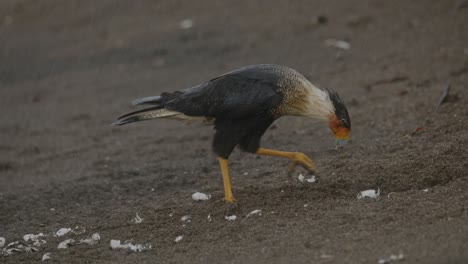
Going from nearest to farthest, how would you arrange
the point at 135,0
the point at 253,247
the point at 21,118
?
the point at 253,247, the point at 21,118, the point at 135,0

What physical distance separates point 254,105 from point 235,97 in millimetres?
176

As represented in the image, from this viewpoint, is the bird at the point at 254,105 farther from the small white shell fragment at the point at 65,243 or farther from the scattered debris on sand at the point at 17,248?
the scattered debris on sand at the point at 17,248

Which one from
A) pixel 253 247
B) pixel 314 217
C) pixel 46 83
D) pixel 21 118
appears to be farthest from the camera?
pixel 46 83

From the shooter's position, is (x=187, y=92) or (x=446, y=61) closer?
(x=187, y=92)

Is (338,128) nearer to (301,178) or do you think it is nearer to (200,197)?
(301,178)

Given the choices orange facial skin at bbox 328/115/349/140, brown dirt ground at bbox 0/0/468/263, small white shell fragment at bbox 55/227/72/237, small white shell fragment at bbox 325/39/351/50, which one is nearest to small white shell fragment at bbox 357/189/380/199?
brown dirt ground at bbox 0/0/468/263

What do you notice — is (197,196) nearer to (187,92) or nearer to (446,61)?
(187,92)

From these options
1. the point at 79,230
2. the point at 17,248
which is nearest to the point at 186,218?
the point at 79,230

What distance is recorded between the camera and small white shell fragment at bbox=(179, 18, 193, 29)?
48.1ft

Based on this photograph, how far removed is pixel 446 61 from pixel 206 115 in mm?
4964

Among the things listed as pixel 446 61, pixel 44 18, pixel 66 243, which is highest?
pixel 44 18

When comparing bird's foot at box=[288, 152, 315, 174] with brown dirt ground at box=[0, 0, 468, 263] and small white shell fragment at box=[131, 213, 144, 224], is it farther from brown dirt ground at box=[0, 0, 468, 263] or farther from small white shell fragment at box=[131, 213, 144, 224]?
small white shell fragment at box=[131, 213, 144, 224]

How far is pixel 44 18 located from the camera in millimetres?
17125

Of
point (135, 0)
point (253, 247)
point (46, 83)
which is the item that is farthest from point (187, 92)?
point (135, 0)
